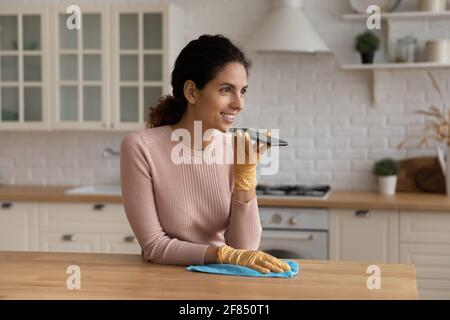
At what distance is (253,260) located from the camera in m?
2.07

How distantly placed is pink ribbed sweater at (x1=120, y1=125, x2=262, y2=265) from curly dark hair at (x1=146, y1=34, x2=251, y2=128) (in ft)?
0.26

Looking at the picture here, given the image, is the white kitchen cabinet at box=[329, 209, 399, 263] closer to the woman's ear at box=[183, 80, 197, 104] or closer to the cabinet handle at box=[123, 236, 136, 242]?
the cabinet handle at box=[123, 236, 136, 242]

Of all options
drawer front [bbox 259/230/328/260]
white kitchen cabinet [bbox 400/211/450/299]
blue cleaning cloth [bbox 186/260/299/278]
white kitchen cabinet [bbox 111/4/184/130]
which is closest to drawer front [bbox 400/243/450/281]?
white kitchen cabinet [bbox 400/211/450/299]

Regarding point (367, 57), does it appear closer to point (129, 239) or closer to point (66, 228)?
point (129, 239)

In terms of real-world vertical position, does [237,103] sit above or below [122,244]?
above

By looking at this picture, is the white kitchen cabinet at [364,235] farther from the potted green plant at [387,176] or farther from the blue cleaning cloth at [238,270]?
the blue cleaning cloth at [238,270]

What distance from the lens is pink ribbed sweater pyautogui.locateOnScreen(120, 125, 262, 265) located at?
89.7 inches

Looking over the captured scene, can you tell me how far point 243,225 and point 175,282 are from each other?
1.57ft

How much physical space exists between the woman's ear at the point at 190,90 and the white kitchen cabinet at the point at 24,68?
264 centimetres

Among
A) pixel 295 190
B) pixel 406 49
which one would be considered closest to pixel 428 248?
pixel 295 190

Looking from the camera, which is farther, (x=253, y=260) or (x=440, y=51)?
(x=440, y=51)

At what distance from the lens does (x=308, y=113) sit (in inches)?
191

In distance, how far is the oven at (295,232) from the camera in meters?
4.24
